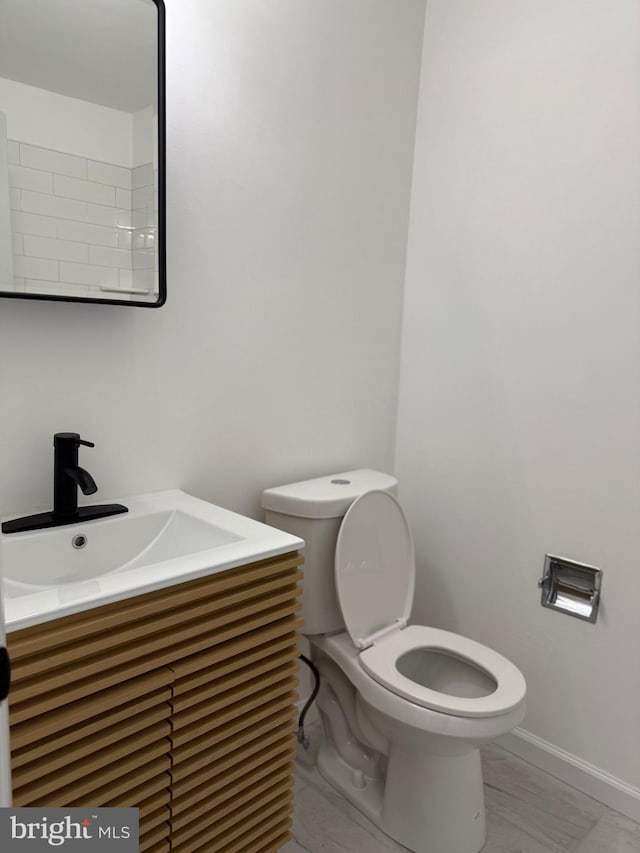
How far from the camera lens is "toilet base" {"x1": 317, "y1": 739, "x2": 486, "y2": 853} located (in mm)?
1585

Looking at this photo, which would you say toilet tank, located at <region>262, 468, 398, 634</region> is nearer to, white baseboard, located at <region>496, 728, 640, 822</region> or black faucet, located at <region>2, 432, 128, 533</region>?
black faucet, located at <region>2, 432, 128, 533</region>

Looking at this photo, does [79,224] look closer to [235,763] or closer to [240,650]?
[240,650]

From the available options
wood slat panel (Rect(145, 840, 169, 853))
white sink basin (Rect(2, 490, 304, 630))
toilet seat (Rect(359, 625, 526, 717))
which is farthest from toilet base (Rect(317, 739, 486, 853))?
white sink basin (Rect(2, 490, 304, 630))

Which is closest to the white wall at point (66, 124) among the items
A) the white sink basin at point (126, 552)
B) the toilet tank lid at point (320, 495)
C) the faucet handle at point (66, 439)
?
the faucet handle at point (66, 439)

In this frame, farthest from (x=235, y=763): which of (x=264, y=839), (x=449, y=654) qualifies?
(x=449, y=654)

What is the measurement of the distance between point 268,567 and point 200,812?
0.49 metres

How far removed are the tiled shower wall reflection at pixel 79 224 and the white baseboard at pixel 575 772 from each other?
1761mm

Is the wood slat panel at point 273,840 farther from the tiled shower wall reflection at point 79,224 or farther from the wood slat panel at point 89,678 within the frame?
the tiled shower wall reflection at point 79,224

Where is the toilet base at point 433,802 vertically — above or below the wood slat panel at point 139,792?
below

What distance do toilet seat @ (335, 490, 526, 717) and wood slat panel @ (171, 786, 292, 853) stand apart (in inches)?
14.1

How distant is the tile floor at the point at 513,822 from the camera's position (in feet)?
5.30

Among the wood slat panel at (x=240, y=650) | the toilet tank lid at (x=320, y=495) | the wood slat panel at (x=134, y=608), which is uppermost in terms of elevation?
the toilet tank lid at (x=320, y=495)

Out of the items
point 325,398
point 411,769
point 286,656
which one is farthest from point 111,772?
point 325,398

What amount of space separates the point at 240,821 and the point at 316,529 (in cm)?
69
